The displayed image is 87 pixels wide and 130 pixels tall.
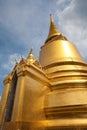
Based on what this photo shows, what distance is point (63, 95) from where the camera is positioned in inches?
180

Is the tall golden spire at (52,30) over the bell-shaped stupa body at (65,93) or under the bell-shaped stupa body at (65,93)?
over

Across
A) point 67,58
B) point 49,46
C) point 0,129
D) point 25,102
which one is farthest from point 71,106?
point 49,46

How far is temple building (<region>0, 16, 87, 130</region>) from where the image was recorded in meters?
3.56

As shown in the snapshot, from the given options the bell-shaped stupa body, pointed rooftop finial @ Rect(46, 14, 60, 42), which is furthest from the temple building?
pointed rooftop finial @ Rect(46, 14, 60, 42)

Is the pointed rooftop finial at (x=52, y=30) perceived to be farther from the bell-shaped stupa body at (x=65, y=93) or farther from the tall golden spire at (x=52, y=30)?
the bell-shaped stupa body at (x=65, y=93)

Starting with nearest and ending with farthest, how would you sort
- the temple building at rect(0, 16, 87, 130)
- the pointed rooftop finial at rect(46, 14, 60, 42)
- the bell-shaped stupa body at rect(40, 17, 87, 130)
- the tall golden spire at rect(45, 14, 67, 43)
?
the temple building at rect(0, 16, 87, 130)
the bell-shaped stupa body at rect(40, 17, 87, 130)
the tall golden spire at rect(45, 14, 67, 43)
the pointed rooftop finial at rect(46, 14, 60, 42)

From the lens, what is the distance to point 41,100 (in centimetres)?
446

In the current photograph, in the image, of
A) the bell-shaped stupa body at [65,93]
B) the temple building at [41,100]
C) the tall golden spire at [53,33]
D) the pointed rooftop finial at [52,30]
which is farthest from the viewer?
the pointed rooftop finial at [52,30]

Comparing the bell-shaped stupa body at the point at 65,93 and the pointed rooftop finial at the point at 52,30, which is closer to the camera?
the bell-shaped stupa body at the point at 65,93

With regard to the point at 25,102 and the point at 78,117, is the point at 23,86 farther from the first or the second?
the point at 78,117

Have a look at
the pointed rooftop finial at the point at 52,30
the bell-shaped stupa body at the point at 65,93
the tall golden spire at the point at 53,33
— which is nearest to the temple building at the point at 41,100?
the bell-shaped stupa body at the point at 65,93

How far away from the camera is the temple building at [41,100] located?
11.7 ft

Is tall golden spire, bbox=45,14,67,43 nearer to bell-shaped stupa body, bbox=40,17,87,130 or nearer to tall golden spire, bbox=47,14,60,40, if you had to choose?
tall golden spire, bbox=47,14,60,40

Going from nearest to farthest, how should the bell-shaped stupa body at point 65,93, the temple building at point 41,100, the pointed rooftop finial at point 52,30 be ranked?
the temple building at point 41,100 < the bell-shaped stupa body at point 65,93 < the pointed rooftop finial at point 52,30
